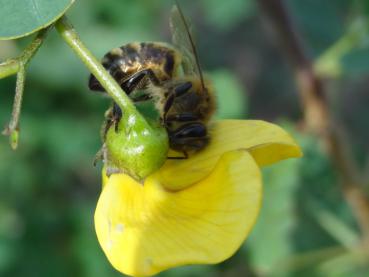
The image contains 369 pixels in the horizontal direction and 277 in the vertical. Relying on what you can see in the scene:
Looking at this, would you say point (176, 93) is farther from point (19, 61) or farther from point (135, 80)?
point (19, 61)

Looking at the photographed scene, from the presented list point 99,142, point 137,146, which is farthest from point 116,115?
point 99,142

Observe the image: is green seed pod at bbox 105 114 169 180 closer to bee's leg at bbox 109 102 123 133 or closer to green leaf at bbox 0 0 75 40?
bee's leg at bbox 109 102 123 133

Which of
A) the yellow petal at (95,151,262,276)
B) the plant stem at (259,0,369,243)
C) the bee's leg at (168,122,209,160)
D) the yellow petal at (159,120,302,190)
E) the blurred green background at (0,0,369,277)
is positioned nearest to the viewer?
the yellow petal at (95,151,262,276)

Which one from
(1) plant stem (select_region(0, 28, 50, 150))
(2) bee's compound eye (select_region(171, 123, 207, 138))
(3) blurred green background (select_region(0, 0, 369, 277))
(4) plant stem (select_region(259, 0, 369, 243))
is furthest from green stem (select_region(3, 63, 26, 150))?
(3) blurred green background (select_region(0, 0, 369, 277))

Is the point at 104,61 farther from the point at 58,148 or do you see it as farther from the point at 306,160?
the point at 58,148

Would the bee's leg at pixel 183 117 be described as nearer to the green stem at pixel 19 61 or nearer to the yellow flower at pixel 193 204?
the yellow flower at pixel 193 204

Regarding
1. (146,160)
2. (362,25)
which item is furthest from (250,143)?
(362,25)
